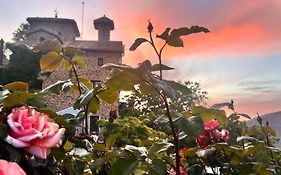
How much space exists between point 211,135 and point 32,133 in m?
0.54

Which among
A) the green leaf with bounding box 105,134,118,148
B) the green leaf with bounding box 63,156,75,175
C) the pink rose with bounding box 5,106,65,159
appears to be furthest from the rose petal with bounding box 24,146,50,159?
the green leaf with bounding box 105,134,118,148

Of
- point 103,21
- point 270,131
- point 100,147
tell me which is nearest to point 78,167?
point 100,147

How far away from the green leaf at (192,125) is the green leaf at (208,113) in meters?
0.04

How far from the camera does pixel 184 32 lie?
886 mm

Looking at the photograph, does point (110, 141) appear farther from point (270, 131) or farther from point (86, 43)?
point (86, 43)

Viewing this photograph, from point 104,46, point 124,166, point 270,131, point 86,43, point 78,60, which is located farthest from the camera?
point 86,43

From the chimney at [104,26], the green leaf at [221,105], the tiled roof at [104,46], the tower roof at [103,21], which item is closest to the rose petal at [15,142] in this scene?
the green leaf at [221,105]

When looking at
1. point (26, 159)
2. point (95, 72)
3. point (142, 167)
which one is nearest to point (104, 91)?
point (142, 167)

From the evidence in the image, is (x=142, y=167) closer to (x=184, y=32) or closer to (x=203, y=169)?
(x=203, y=169)

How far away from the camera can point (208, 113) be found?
2.85ft

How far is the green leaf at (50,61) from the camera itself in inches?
44.8

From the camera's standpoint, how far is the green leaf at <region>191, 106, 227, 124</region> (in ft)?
2.82

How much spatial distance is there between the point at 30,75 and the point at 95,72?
11.2 feet

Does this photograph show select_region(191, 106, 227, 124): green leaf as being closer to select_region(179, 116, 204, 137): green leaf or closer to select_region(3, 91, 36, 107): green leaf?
select_region(179, 116, 204, 137): green leaf
